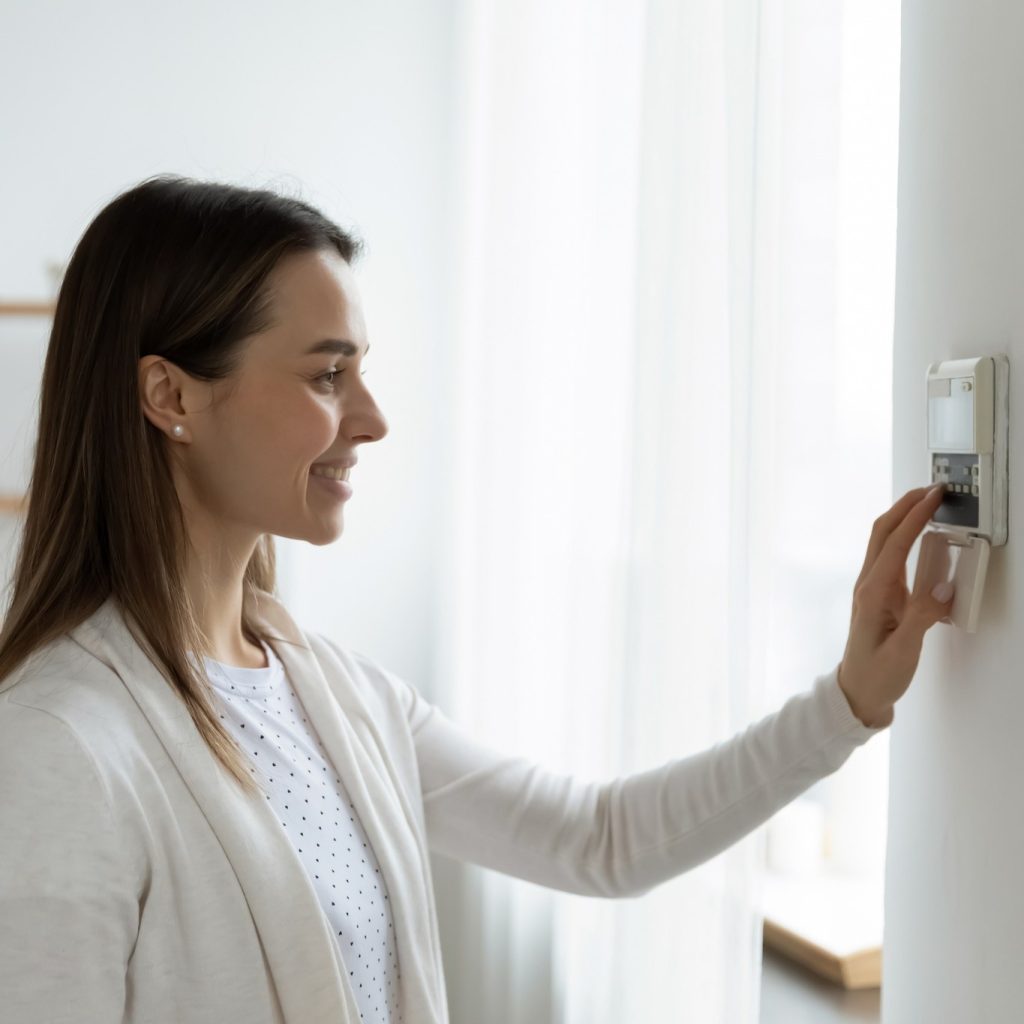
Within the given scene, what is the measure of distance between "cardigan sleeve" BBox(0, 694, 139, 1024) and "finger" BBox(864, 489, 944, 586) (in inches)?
22.7

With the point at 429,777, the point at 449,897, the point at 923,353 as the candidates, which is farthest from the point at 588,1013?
the point at 923,353

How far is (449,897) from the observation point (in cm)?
220

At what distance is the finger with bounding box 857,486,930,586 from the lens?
2.77 ft

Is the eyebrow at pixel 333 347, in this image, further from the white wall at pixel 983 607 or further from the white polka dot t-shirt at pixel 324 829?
the white wall at pixel 983 607

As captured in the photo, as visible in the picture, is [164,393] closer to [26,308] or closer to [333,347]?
[333,347]

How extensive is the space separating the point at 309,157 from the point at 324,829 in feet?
5.10

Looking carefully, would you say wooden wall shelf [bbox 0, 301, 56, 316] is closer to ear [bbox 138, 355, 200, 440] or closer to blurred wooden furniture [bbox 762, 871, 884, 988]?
ear [bbox 138, 355, 200, 440]

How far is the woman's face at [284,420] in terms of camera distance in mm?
1021

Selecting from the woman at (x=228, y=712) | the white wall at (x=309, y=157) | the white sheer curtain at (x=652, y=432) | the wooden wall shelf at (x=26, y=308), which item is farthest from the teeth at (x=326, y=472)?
the wooden wall shelf at (x=26, y=308)

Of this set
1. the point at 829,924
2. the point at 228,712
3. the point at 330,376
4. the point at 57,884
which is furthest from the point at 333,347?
the point at 829,924

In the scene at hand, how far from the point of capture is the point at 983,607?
2.58 feet

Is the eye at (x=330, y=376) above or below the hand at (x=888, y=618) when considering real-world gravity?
above

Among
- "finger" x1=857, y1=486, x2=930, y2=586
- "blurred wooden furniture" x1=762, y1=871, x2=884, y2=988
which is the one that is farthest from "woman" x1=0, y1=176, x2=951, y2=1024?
"blurred wooden furniture" x1=762, y1=871, x2=884, y2=988

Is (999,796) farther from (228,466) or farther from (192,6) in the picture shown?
(192,6)
